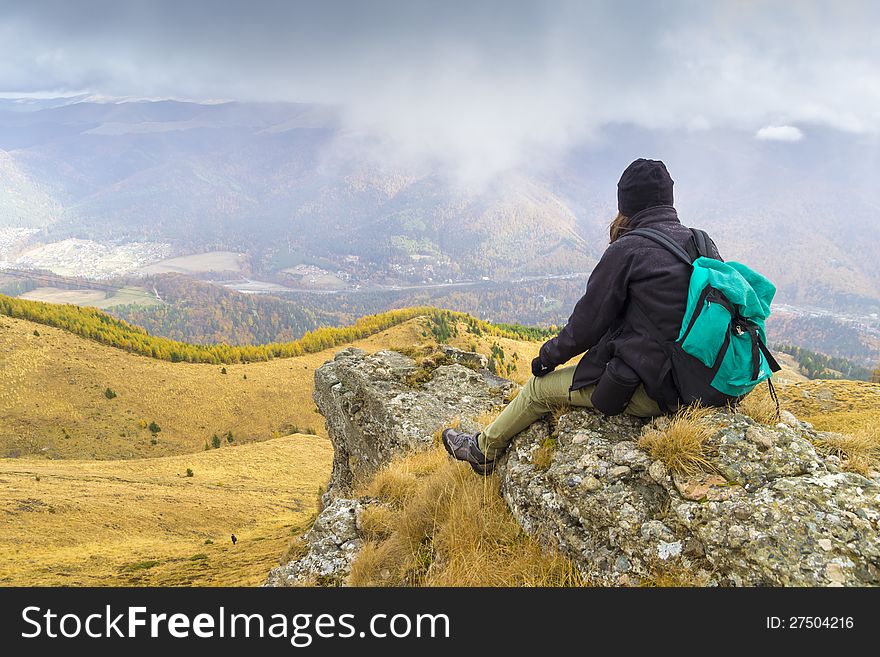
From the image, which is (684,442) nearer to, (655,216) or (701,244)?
(701,244)

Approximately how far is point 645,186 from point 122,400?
50.5 m

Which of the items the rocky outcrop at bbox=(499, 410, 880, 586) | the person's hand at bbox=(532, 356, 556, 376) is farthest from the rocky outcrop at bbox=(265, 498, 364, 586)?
the person's hand at bbox=(532, 356, 556, 376)

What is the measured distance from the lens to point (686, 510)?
3572mm

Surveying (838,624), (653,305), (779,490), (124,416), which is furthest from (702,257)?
(124,416)

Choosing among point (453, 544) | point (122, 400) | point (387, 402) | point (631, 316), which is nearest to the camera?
point (631, 316)

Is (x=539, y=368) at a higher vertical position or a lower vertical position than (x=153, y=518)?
higher

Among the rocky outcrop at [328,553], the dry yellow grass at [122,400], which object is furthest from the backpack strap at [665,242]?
the dry yellow grass at [122,400]

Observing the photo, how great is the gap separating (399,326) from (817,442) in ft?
251

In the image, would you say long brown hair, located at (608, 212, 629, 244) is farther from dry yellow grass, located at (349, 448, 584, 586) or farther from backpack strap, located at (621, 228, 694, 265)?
dry yellow grass, located at (349, 448, 584, 586)

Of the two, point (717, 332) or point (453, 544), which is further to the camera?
point (453, 544)

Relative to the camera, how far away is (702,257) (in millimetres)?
3975

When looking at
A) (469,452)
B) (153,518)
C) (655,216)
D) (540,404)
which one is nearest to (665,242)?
(655,216)

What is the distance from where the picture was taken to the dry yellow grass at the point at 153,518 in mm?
10125

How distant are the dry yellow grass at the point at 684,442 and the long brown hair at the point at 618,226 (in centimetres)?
185
